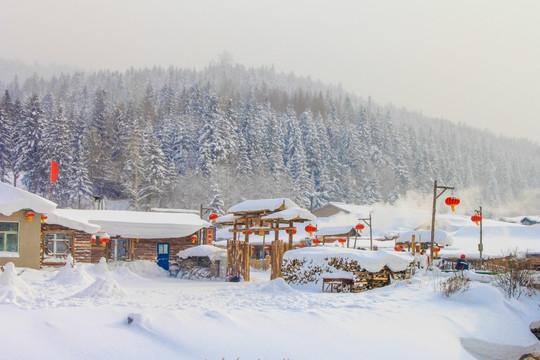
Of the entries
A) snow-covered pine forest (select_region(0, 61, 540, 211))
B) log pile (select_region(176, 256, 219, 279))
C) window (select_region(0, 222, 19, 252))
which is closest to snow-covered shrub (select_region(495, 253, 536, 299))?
log pile (select_region(176, 256, 219, 279))

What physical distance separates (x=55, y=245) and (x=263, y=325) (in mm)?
18687

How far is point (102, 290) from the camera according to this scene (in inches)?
508

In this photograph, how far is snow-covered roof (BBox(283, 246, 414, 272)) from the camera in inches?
697

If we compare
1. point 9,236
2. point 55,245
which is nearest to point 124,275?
point 9,236

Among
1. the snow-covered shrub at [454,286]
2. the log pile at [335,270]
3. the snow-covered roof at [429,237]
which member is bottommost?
the snow-covered roof at [429,237]

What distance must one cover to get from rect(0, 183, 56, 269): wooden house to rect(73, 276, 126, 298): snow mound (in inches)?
372

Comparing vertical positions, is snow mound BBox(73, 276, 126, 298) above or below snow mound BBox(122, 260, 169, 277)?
above

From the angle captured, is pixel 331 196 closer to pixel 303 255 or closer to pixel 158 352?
pixel 303 255

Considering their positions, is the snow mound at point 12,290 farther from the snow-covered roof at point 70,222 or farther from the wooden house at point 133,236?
the wooden house at point 133,236

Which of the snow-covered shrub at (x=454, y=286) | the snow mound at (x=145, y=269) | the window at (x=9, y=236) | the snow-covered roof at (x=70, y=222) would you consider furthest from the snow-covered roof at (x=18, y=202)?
the snow-covered shrub at (x=454, y=286)

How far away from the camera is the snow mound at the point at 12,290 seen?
1096cm

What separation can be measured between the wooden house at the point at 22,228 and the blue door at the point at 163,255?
8534 mm

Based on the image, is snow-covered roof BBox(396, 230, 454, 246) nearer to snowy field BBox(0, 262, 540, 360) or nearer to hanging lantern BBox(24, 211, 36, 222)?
snowy field BBox(0, 262, 540, 360)

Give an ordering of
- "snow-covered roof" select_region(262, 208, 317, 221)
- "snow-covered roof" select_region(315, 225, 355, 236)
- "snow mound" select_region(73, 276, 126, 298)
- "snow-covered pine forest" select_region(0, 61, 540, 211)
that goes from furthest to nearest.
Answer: "snow-covered pine forest" select_region(0, 61, 540, 211)
"snow-covered roof" select_region(315, 225, 355, 236)
"snow-covered roof" select_region(262, 208, 317, 221)
"snow mound" select_region(73, 276, 126, 298)
